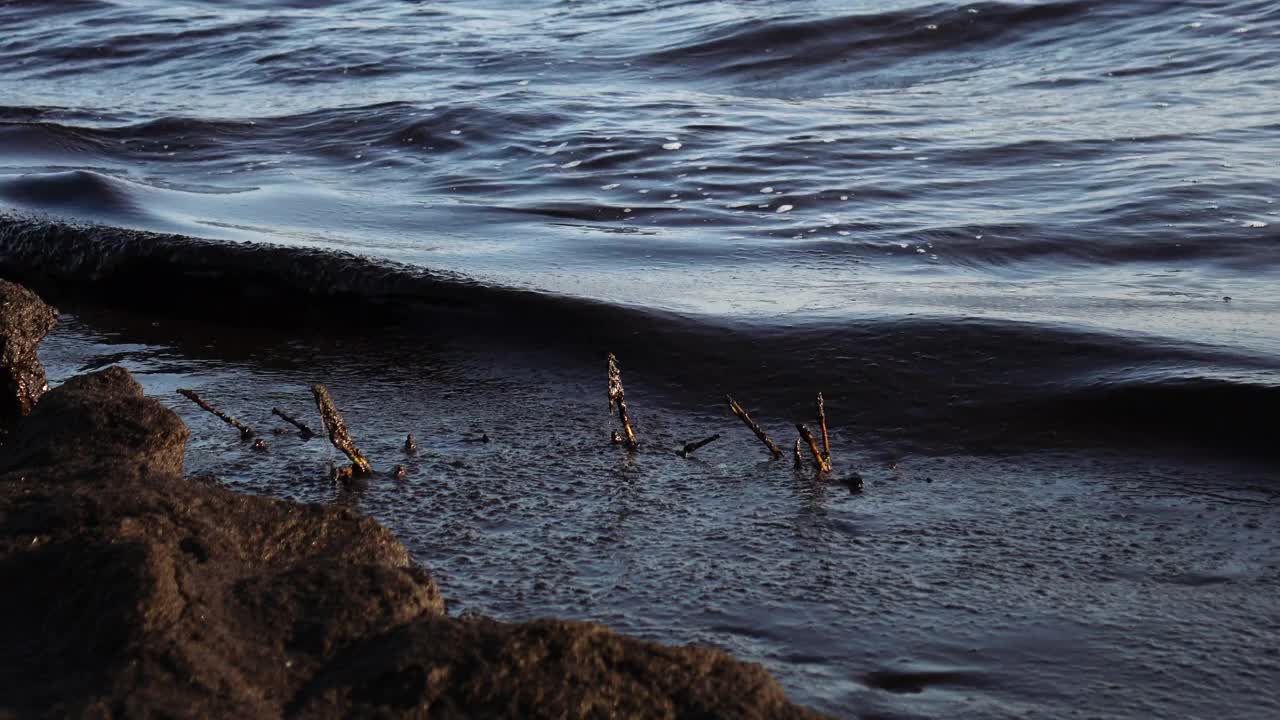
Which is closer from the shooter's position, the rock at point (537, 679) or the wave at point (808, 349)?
the rock at point (537, 679)

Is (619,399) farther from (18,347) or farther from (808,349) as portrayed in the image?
(18,347)

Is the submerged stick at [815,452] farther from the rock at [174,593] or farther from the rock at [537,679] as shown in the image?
the rock at [537,679]

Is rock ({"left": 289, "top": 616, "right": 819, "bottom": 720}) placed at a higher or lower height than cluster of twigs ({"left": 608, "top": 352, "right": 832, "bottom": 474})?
higher

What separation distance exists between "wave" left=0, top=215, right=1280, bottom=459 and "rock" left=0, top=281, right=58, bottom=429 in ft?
3.85

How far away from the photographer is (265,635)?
176 cm

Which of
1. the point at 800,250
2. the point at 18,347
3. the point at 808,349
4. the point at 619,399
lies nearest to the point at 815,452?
the point at 619,399

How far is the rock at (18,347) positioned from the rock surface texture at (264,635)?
111 centimetres

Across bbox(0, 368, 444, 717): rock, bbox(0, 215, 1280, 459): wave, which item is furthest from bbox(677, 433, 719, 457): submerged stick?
bbox(0, 368, 444, 717): rock

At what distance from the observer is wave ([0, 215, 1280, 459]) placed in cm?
340

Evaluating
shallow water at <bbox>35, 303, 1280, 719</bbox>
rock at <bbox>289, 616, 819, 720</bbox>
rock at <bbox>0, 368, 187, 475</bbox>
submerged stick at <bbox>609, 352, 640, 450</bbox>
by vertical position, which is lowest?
shallow water at <bbox>35, 303, 1280, 719</bbox>

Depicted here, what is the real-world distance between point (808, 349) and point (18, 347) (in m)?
2.01

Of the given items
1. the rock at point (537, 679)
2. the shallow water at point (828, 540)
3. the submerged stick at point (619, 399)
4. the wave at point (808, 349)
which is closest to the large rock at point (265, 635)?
the rock at point (537, 679)

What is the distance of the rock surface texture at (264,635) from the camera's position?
1584 millimetres

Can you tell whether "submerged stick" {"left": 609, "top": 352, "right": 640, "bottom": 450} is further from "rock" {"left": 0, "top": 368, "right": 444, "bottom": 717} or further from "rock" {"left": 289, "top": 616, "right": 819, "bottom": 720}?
"rock" {"left": 289, "top": 616, "right": 819, "bottom": 720}
